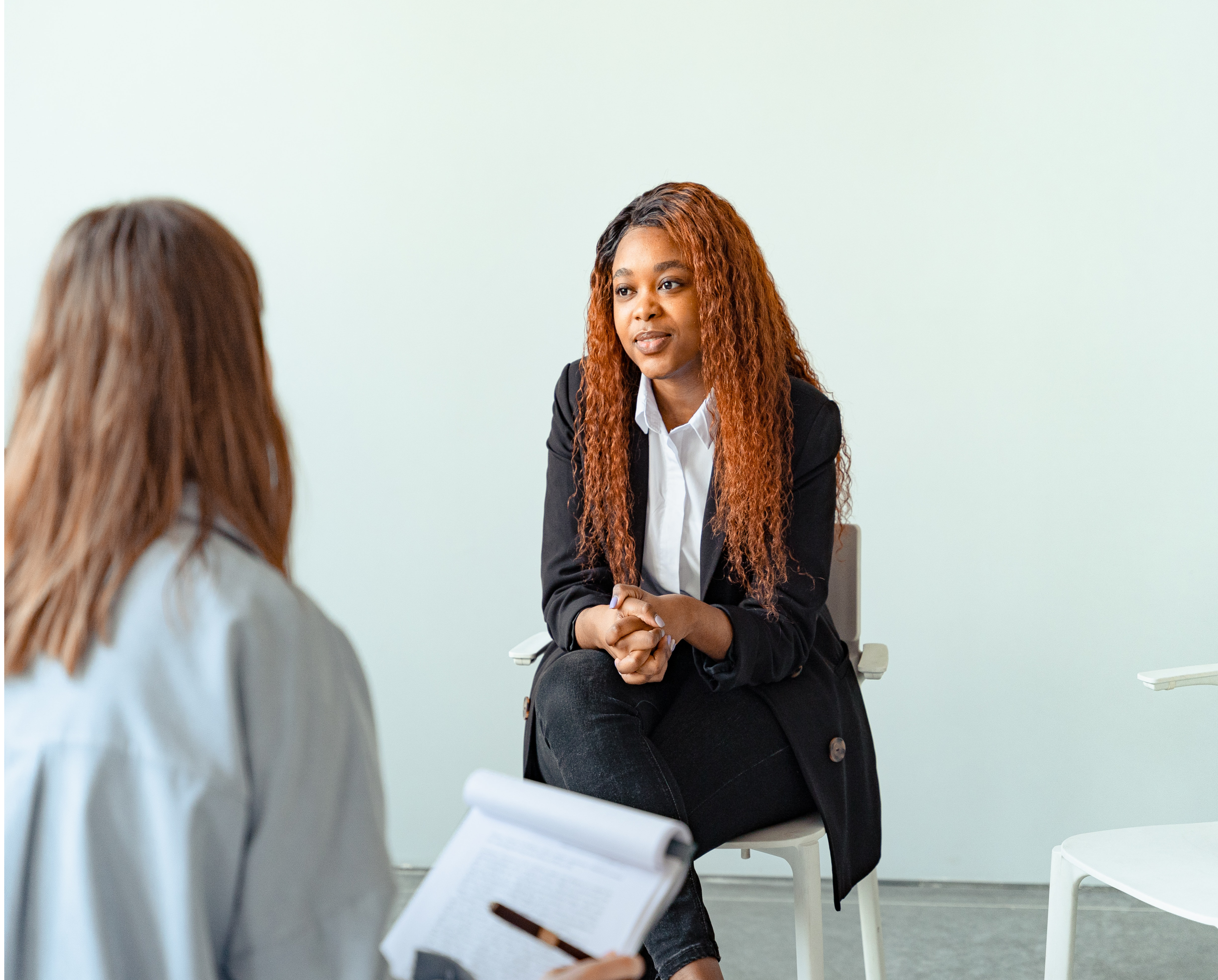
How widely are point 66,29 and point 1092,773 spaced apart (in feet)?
9.63

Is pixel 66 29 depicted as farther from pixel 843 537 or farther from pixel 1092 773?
pixel 1092 773

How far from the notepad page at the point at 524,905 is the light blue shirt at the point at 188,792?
6 cm

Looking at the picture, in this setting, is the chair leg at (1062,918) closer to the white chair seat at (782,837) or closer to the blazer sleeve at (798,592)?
the white chair seat at (782,837)

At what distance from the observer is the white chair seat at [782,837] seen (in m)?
1.47

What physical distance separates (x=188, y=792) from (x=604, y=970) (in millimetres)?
316

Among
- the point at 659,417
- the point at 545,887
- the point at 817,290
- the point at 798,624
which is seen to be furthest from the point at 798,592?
the point at 817,290

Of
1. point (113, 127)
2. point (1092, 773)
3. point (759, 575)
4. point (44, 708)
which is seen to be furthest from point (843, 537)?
point (113, 127)

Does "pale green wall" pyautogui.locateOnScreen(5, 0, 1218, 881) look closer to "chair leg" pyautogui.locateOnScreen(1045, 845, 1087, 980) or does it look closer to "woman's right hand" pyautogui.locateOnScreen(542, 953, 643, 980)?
"chair leg" pyautogui.locateOnScreen(1045, 845, 1087, 980)

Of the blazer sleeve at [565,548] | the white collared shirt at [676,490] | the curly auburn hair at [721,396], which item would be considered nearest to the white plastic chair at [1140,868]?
the curly auburn hair at [721,396]

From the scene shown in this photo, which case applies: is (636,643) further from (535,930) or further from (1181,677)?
(1181,677)

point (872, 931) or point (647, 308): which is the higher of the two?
point (647, 308)

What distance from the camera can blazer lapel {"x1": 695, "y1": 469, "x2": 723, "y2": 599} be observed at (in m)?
1.63

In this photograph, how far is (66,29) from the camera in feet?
8.21

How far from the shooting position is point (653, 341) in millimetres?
1666
